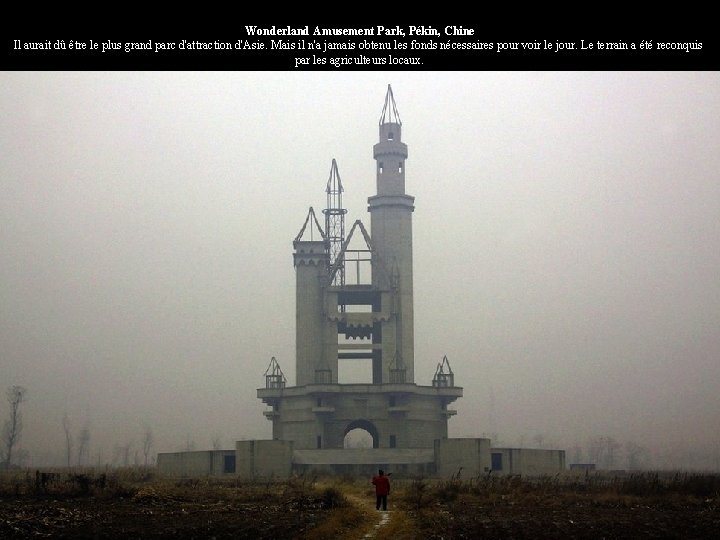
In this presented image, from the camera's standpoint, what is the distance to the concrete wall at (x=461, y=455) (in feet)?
264

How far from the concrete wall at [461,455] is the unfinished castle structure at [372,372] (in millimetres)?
1206

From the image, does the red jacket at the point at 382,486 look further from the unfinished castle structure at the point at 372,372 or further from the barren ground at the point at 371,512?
the unfinished castle structure at the point at 372,372

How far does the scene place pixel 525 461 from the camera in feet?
278

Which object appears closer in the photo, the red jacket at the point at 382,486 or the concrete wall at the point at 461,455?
the red jacket at the point at 382,486

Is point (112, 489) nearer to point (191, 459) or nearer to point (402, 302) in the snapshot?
point (191, 459)

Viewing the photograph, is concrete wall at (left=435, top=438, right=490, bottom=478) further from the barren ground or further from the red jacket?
the red jacket

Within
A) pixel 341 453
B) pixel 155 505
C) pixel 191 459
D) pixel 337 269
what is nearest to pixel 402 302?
pixel 337 269

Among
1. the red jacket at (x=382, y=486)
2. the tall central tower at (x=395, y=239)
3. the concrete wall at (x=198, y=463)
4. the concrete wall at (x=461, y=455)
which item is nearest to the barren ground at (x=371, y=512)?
the red jacket at (x=382, y=486)

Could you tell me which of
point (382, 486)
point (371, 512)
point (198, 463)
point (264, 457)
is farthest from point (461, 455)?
point (371, 512)

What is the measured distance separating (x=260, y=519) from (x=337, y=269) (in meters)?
64.4

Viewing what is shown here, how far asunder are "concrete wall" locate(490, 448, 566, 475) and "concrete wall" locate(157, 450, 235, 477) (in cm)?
2167

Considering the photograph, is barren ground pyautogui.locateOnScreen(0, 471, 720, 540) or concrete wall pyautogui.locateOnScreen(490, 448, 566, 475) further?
concrete wall pyautogui.locateOnScreen(490, 448, 566, 475)

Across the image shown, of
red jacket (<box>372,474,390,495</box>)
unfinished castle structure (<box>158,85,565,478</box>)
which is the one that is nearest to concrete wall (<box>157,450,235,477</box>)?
unfinished castle structure (<box>158,85,565,478</box>)

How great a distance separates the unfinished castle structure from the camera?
83562 mm
